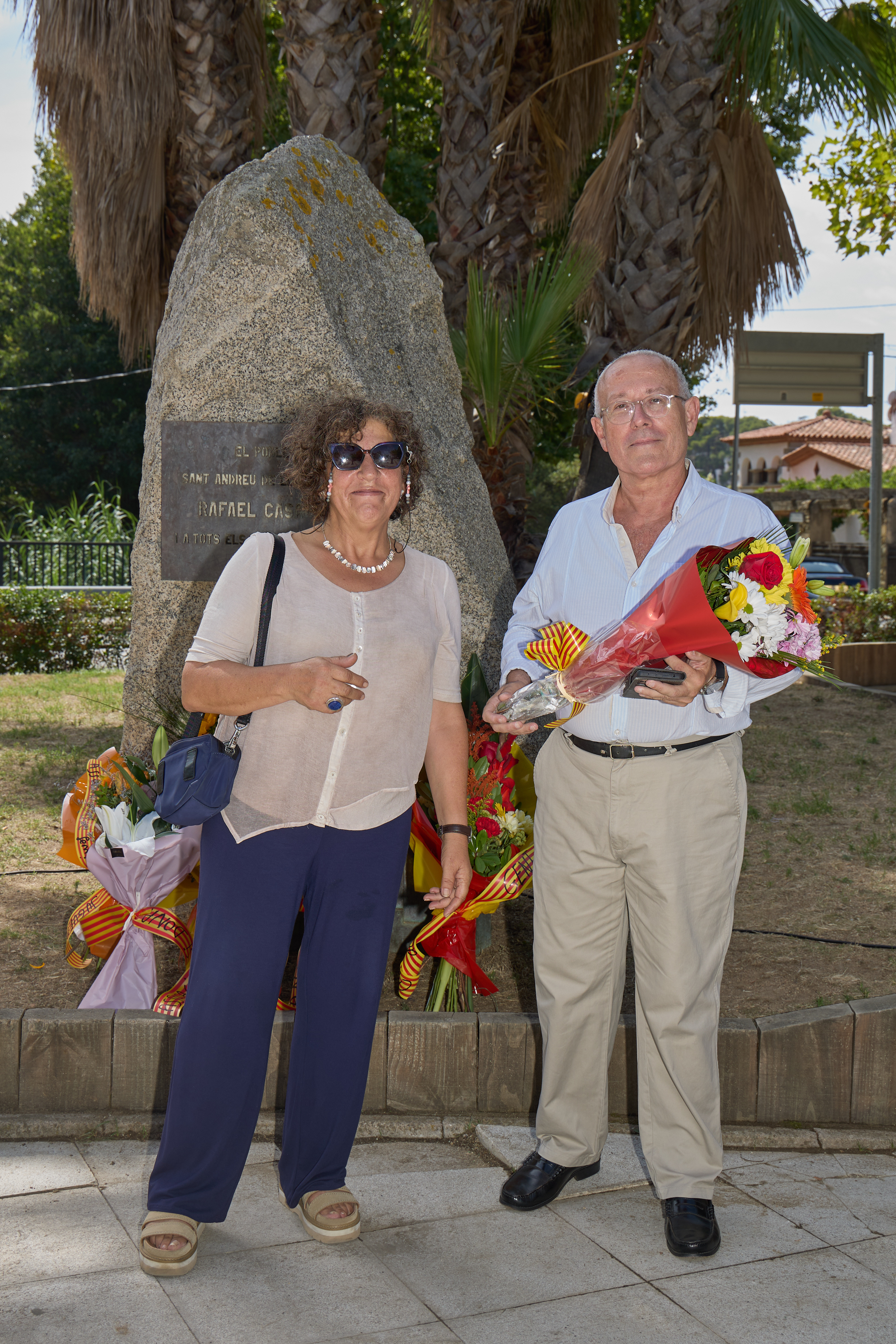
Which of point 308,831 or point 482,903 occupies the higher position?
point 308,831

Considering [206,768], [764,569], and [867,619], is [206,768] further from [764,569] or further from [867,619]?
[867,619]

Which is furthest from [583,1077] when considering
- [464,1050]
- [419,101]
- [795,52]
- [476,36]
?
[419,101]

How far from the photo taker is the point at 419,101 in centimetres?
1756

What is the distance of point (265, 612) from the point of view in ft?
8.27

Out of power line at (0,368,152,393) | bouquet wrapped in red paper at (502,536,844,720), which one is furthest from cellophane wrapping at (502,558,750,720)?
power line at (0,368,152,393)

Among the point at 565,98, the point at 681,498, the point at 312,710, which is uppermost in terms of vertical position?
the point at 565,98

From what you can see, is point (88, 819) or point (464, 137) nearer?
point (88, 819)

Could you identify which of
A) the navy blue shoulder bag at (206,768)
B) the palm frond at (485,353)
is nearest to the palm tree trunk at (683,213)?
the palm frond at (485,353)

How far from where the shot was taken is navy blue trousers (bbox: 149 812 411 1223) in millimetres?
2510

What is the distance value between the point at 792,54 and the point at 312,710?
7.12m

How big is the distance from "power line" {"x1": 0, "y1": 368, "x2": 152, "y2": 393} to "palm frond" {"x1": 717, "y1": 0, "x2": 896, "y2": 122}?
69.4 feet

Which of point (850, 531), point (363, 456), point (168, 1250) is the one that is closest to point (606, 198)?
point (363, 456)

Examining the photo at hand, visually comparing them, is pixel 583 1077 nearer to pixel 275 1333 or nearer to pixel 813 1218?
pixel 813 1218

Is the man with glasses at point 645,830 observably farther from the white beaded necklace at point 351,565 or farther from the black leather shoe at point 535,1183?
the white beaded necklace at point 351,565
